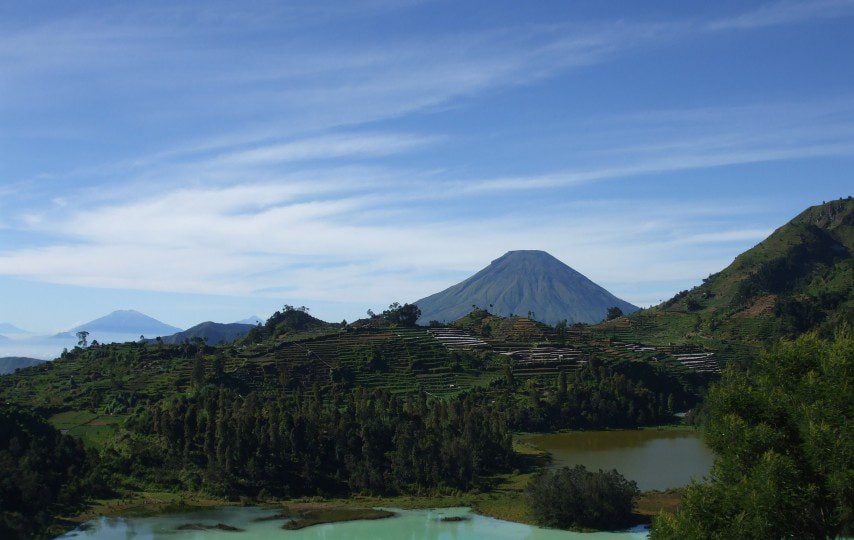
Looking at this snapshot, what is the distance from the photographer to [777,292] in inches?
4203

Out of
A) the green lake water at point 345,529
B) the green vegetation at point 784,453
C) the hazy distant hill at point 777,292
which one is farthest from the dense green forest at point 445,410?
the green lake water at point 345,529

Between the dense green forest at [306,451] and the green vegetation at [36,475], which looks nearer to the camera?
the green vegetation at [36,475]

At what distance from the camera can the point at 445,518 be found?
33.8 m

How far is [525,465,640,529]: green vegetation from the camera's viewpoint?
32.0m

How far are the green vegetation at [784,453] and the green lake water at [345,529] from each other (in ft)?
48.8

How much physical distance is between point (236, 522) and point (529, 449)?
2326 centimetres

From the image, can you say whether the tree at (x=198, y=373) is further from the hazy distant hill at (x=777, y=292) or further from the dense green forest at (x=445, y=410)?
the hazy distant hill at (x=777, y=292)

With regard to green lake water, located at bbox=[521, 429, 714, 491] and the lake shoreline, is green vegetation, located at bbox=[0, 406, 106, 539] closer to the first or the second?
the lake shoreline

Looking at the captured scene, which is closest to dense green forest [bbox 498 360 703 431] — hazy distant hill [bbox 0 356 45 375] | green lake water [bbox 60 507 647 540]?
green lake water [bbox 60 507 647 540]

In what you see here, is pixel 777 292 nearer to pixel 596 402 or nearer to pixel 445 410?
pixel 596 402

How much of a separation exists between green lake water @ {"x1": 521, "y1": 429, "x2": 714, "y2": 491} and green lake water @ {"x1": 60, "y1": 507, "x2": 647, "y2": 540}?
973 centimetres

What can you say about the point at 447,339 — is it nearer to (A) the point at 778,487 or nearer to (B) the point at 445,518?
(B) the point at 445,518

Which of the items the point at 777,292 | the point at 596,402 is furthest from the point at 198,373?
the point at 777,292

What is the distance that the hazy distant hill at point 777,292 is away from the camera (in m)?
84.9
